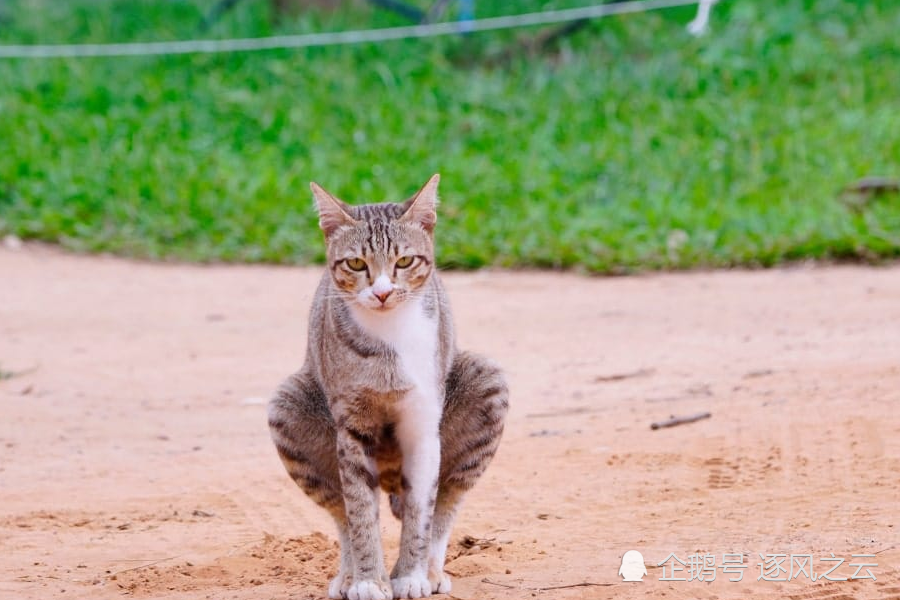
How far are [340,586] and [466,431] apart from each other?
2.25 feet

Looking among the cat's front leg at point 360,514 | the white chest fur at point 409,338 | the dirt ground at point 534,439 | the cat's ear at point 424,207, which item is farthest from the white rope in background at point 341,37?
the cat's front leg at point 360,514

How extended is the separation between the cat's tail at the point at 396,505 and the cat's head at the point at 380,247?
80cm

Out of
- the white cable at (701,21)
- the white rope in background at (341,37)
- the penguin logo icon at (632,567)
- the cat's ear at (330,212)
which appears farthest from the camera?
the white rope in background at (341,37)

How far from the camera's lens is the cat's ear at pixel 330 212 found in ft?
14.0

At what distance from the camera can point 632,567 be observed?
13.5ft

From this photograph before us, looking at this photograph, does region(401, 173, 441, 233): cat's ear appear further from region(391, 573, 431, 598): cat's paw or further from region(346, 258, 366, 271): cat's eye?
region(391, 573, 431, 598): cat's paw

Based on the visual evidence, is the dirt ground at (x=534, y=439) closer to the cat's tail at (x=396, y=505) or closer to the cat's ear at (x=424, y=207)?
the cat's tail at (x=396, y=505)

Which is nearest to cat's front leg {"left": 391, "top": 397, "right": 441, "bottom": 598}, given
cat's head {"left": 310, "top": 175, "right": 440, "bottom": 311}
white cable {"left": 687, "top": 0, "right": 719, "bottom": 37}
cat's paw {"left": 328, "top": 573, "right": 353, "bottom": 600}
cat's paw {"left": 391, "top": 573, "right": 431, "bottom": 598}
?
cat's paw {"left": 391, "top": 573, "right": 431, "bottom": 598}

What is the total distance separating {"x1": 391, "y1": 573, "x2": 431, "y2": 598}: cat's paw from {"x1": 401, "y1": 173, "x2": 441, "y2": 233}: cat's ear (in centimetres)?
115

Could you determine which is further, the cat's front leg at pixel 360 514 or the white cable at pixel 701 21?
the white cable at pixel 701 21

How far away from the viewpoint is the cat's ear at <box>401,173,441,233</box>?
4.29 metres

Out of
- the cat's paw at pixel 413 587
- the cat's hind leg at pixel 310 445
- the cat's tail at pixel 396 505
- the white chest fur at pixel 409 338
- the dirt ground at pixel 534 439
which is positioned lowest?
the dirt ground at pixel 534 439

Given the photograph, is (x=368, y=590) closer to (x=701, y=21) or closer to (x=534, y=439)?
(x=534, y=439)

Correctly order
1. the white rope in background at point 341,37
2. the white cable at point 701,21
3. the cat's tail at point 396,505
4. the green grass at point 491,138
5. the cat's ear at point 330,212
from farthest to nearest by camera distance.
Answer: the white rope in background at point 341,37 < the white cable at point 701,21 < the green grass at point 491,138 < the cat's tail at point 396,505 < the cat's ear at point 330,212
